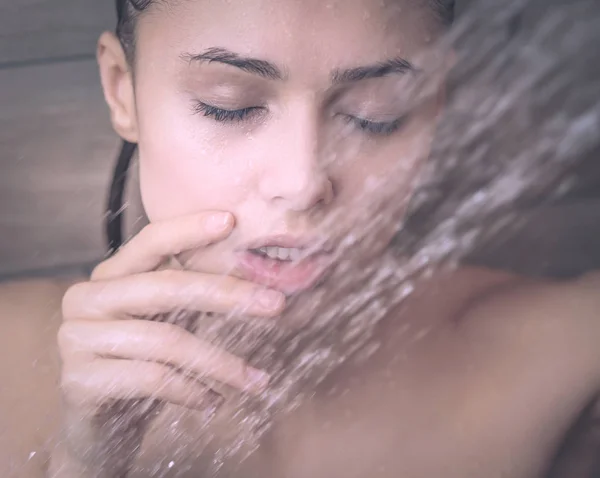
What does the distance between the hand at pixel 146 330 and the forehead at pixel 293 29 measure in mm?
135

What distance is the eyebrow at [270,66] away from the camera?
430 mm

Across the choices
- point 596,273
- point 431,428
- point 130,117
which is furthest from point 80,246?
point 596,273

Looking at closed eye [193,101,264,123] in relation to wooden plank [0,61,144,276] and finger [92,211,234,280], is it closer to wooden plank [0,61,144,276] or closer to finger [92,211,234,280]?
finger [92,211,234,280]

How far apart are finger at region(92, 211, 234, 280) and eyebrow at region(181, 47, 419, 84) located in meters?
0.12

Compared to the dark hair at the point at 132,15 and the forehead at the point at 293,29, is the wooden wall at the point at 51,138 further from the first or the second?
the forehead at the point at 293,29

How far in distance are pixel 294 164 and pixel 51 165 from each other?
48 cm

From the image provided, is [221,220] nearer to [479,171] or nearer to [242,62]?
[242,62]

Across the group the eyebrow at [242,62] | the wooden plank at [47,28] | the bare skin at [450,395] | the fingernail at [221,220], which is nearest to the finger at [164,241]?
the fingernail at [221,220]

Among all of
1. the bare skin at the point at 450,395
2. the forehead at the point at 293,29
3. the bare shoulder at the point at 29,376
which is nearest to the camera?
the forehead at the point at 293,29

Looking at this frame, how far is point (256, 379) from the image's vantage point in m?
0.53

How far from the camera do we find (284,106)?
0.45m

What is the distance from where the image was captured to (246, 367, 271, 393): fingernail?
51cm

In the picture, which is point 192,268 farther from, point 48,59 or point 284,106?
point 48,59

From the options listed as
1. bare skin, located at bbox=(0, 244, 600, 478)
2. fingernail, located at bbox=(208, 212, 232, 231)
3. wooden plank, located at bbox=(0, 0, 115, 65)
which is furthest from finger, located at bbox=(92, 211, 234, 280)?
wooden plank, located at bbox=(0, 0, 115, 65)
